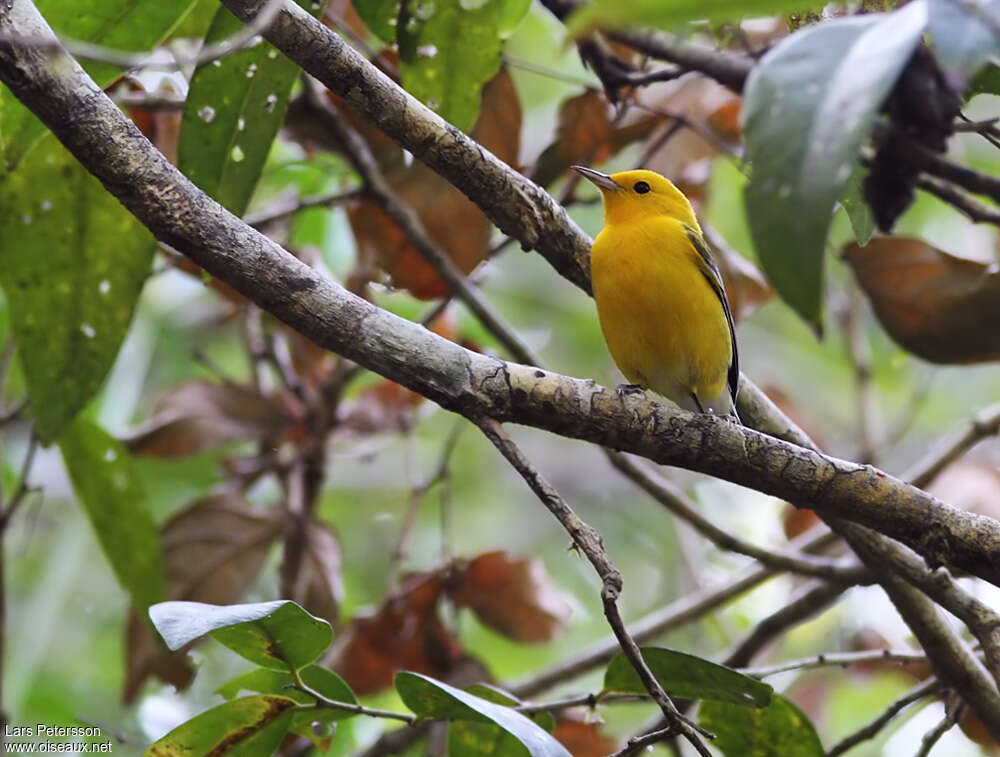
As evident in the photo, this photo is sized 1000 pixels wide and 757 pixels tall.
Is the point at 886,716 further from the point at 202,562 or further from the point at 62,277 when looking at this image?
the point at 62,277

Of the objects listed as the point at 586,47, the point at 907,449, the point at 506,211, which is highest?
the point at 586,47

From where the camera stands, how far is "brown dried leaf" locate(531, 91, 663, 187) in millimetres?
3301

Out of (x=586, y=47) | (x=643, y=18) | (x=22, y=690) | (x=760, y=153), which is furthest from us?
(x=22, y=690)

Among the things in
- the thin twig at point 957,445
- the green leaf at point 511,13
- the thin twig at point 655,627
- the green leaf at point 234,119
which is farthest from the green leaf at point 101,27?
the thin twig at point 957,445

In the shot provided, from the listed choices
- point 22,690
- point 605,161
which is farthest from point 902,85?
point 22,690

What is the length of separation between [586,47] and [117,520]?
185 cm

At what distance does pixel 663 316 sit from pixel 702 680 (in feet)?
4.47

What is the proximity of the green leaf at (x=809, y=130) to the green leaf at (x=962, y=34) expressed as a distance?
0.03 meters

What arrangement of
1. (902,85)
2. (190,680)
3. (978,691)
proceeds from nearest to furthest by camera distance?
(902,85)
(978,691)
(190,680)

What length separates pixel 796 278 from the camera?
3.56ft

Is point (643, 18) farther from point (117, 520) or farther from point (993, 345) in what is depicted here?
point (117, 520)

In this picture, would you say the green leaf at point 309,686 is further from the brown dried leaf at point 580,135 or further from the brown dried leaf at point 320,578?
the brown dried leaf at point 580,135

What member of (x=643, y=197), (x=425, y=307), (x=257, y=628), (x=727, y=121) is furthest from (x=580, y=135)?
(x=257, y=628)

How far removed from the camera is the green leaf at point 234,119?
2514 millimetres
